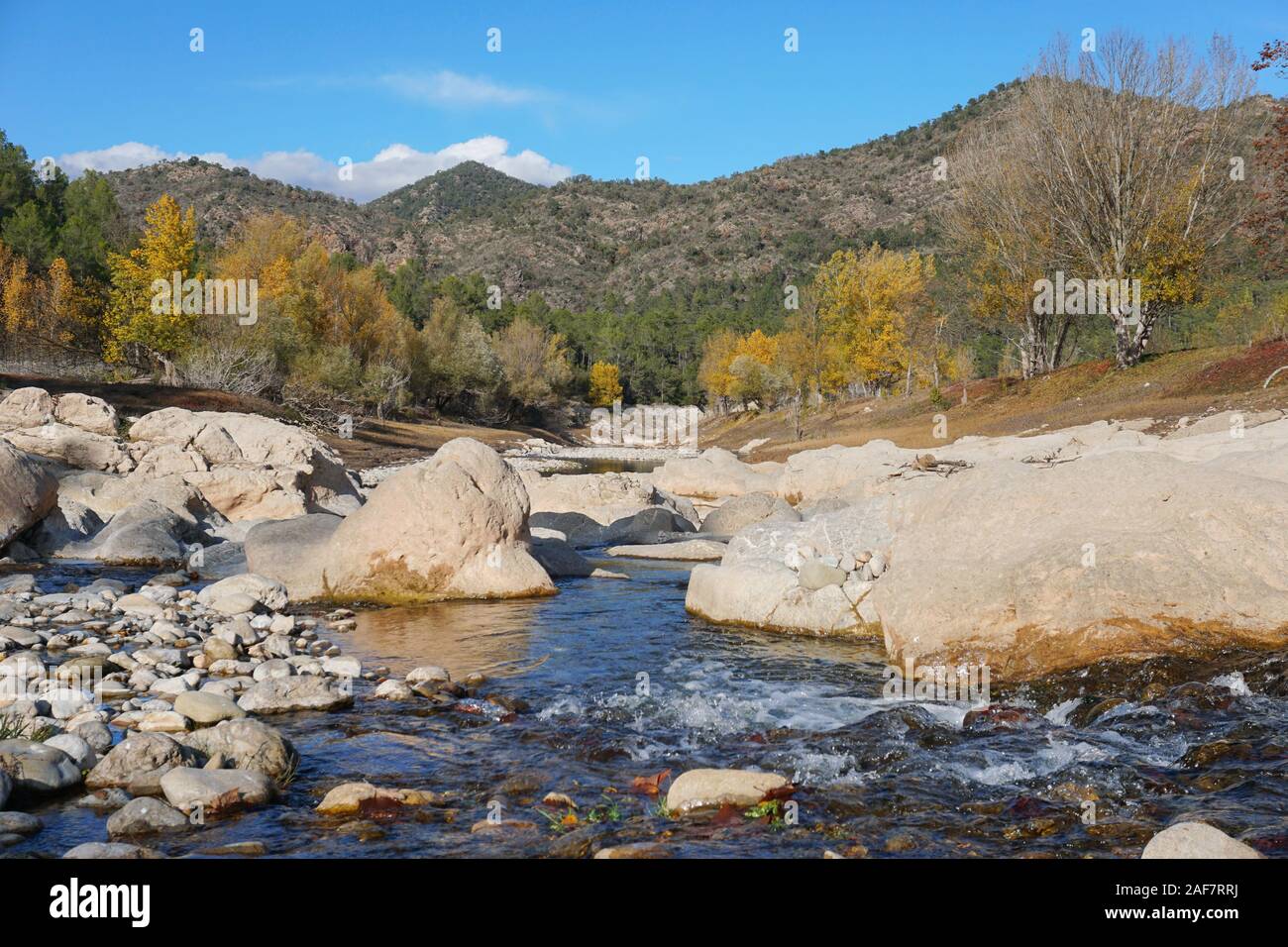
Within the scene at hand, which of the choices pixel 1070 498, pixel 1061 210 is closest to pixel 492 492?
pixel 1070 498

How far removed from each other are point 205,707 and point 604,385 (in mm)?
111591

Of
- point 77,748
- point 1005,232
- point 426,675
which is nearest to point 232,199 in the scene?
point 1005,232

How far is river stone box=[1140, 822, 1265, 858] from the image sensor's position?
4.92 metres

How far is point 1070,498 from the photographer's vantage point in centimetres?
1071

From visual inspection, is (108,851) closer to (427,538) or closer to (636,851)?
(636,851)

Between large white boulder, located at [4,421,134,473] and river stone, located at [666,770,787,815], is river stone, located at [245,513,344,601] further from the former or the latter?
river stone, located at [666,770,787,815]

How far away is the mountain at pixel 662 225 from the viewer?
16375cm

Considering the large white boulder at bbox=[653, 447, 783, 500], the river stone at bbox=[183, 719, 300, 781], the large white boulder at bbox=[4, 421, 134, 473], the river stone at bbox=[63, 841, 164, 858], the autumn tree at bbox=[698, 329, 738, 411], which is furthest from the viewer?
the autumn tree at bbox=[698, 329, 738, 411]

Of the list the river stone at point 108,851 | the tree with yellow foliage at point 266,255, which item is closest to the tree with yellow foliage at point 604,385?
the tree with yellow foliage at point 266,255

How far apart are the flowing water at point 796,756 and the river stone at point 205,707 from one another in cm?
39

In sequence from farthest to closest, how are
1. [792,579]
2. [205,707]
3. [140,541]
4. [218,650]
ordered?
[140,541] → [792,579] → [218,650] → [205,707]

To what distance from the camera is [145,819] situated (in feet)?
18.9

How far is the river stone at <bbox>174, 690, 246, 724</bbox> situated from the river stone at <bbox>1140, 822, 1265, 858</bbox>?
6807 mm

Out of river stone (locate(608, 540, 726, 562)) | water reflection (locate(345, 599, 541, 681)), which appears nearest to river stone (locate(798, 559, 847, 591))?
water reflection (locate(345, 599, 541, 681))
